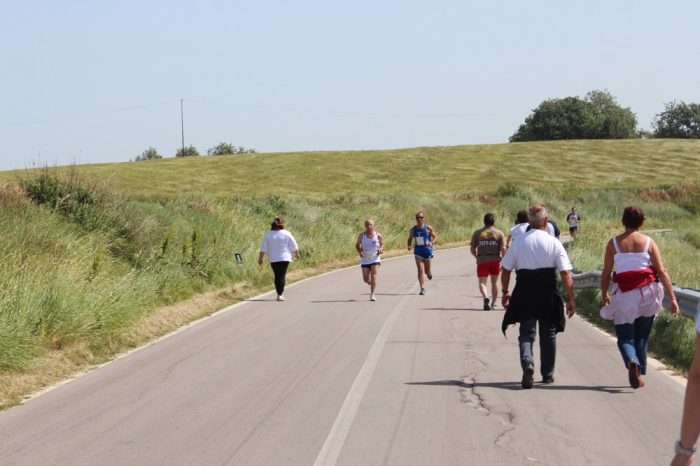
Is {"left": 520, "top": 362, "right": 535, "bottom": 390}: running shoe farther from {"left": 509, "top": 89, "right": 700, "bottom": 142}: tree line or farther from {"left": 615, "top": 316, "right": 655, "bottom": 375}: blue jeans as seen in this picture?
{"left": 509, "top": 89, "right": 700, "bottom": 142}: tree line

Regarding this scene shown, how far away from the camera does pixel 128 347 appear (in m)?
11.6

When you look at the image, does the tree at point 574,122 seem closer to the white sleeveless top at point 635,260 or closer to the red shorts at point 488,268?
the red shorts at point 488,268

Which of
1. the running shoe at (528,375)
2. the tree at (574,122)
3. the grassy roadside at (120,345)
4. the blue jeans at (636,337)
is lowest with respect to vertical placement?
the grassy roadside at (120,345)

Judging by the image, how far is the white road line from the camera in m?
6.19

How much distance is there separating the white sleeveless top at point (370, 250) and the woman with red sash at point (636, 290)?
29.0ft

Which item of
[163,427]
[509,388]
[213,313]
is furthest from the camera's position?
[213,313]

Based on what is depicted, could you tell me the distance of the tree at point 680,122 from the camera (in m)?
122

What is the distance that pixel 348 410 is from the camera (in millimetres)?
7570

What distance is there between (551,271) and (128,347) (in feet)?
19.8

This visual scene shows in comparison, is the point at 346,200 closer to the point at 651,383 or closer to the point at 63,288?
the point at 63,288

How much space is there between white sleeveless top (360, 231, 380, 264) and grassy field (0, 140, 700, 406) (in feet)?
9.71

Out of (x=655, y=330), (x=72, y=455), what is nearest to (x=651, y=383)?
(x=655, y=330)

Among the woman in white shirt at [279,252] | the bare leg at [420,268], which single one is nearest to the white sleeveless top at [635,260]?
the bare leg at [420,268]

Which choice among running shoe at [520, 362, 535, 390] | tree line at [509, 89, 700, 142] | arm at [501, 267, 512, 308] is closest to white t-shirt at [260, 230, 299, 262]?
arm at [501, 267, 512, 308]
